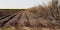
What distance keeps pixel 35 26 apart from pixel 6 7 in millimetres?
837

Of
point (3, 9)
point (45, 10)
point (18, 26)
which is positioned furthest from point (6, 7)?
point (18, 26)

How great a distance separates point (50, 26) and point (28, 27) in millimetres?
152

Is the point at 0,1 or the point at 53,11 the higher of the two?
the point at 0,1

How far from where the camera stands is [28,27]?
83 centimetres

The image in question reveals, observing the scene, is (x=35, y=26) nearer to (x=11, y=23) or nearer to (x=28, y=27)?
(x=28, y=27)

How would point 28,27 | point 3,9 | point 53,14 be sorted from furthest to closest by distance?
point 3,9, point 53,14, point 28,27

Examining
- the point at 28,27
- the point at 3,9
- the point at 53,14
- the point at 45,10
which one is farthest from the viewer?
the point at 3,9

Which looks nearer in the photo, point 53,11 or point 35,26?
point 35,26

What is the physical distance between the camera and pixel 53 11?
1197mm

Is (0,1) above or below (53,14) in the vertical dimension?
above

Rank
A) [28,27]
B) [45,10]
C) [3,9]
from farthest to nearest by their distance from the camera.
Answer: [3,9], [45,10], [28,27]

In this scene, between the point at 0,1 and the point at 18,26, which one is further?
the point at 0,1

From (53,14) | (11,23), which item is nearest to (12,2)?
(53,14)

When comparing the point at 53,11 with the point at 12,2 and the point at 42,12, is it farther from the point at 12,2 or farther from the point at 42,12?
the point at 12,2
